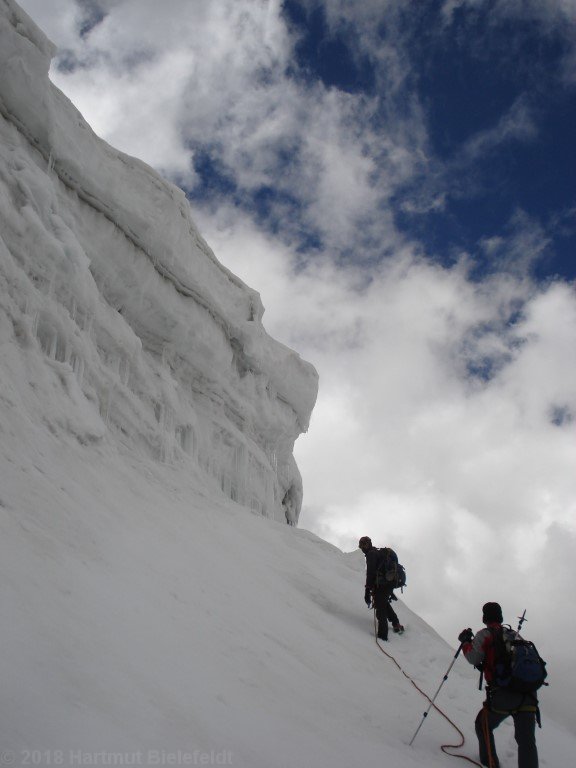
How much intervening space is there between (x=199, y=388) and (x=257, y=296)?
6403 mm

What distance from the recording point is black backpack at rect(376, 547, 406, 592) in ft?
37.5

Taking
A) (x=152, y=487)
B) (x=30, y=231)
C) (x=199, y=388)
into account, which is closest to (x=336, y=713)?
(x=152, y=487)

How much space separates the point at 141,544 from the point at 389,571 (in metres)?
5.22

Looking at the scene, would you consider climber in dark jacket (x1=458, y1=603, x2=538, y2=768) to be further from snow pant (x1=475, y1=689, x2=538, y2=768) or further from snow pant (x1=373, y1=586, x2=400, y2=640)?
snow pant (x1=373, y1=586, x2=400, y2=640)

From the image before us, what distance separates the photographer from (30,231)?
523 inches

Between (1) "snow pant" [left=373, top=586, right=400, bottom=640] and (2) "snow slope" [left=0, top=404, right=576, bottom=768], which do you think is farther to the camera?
(1) "snow pant" [left=373, top=586, right=400, bottom=640]

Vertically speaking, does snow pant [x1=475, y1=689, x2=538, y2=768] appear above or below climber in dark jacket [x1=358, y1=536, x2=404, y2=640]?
below

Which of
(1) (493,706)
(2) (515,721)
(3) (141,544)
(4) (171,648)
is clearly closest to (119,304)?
(3) (141,544)

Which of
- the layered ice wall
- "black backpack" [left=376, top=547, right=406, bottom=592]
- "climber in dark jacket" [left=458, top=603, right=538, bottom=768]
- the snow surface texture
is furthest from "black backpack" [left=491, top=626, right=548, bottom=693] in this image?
the layered ice wall

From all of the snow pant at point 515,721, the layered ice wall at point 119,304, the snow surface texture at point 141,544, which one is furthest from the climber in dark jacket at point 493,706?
the layered ice wall at point 119,304

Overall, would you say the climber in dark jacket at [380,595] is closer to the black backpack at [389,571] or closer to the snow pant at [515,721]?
the black backpack at [389,571]

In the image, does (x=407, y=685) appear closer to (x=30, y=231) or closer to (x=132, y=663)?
(x=132, y=663)

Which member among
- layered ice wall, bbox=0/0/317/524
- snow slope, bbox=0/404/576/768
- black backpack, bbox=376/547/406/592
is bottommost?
snow slope, bbox=0/404/576/768

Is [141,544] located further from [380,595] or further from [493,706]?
[493,706]
